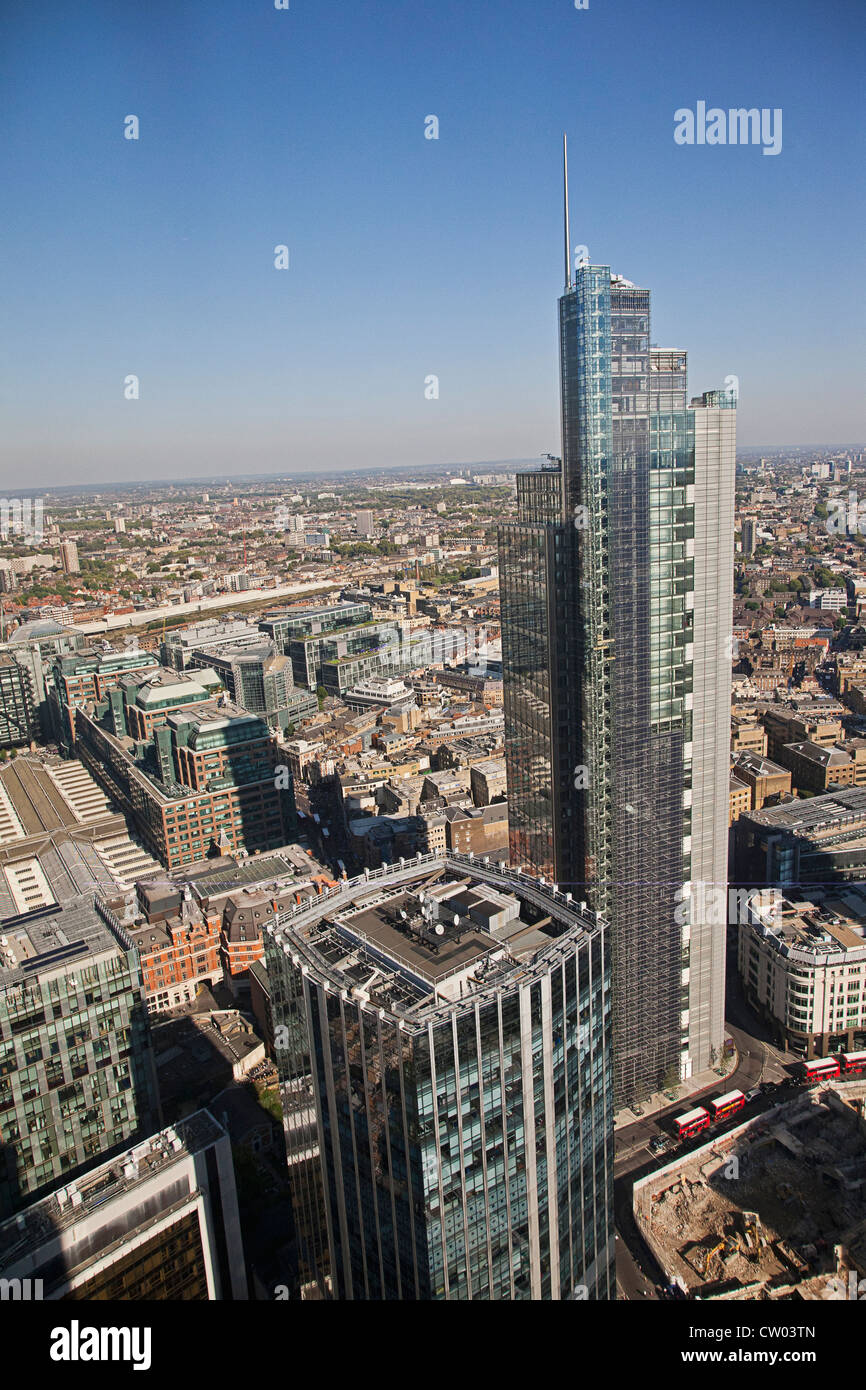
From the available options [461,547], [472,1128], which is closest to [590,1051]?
[472,1128]

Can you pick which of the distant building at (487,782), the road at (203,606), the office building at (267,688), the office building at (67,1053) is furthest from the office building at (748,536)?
the office building at (67,1053)

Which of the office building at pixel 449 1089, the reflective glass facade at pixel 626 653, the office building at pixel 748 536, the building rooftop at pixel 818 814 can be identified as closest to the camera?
the office building at pixel 449 1089

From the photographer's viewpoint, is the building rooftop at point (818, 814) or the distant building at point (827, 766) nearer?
the building rooftop at point (818, 814)

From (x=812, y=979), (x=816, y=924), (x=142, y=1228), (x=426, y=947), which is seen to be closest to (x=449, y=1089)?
(x=426, y=947)

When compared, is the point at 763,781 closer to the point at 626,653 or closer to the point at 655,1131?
the point at 655,1131

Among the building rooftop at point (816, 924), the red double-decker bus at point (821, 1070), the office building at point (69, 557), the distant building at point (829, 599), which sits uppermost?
the office building at point (69, 557)

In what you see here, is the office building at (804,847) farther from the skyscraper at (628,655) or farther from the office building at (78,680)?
the office building at (78,680)

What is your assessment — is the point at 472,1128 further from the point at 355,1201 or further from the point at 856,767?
the point at 856,767
